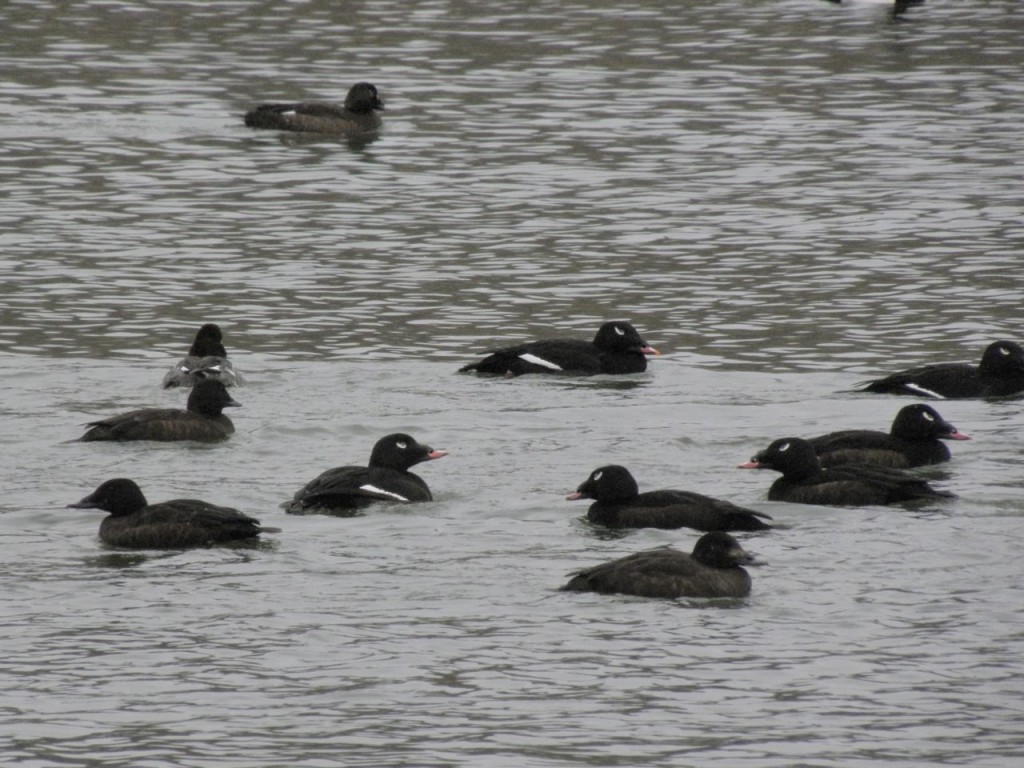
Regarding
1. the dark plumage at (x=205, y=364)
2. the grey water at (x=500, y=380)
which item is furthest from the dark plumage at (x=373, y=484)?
the dark plumage at (x=205, y=364)

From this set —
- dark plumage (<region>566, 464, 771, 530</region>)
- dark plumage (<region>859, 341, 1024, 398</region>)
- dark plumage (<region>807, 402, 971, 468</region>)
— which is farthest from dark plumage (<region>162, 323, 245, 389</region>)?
dark plumage (<region>859, 341, 1024, 398</region>)

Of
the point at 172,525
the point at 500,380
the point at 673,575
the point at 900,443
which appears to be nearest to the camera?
the point at 673,575

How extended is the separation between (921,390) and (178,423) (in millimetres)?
5885

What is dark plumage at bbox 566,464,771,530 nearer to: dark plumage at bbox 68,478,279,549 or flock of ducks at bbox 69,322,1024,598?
flock of ducks at bbox 69,322,1024,598

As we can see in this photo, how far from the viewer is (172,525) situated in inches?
553

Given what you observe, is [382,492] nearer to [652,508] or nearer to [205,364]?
[652,508]

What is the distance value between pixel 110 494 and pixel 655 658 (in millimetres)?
4270

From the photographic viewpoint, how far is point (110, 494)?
14.3 m

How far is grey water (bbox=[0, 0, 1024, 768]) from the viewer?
1105cm

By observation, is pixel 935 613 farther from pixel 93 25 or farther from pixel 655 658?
pixel 93 25

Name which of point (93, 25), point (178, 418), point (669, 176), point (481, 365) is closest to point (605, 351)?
point (481, 365)

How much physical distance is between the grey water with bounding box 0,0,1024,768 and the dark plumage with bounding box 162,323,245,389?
0.20 m

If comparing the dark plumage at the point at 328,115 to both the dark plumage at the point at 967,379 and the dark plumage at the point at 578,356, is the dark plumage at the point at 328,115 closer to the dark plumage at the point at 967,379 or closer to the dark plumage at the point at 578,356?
the dark plumage at the point at 578,356

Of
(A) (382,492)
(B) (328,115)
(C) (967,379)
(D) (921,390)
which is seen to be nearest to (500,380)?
(D) (921,390)
